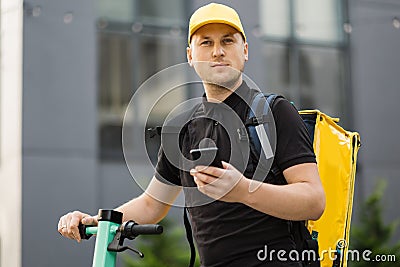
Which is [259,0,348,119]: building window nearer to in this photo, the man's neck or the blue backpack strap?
the man's neck

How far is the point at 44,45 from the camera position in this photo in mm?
11008

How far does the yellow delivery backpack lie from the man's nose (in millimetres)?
463

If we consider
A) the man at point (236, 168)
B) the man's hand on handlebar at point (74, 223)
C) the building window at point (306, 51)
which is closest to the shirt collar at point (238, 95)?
the man at point (236, 168)

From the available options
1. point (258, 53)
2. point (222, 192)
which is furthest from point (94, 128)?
point (222, 192)

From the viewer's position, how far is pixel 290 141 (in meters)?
2.83

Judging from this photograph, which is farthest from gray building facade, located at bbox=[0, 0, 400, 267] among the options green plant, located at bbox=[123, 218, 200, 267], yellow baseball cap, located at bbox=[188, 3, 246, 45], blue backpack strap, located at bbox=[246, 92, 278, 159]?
blue backpack strap, located at bbox=[246, 92, 278, 159]

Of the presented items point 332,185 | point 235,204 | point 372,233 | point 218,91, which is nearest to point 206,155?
point 235,204

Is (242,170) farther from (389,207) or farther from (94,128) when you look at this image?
(389,207)

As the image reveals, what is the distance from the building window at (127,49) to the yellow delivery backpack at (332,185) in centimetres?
835

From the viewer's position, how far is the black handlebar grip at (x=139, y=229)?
2.69 m

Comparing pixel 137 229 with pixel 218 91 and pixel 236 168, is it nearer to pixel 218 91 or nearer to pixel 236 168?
pixel 236 168

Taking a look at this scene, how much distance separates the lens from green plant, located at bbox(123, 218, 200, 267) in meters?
10.7

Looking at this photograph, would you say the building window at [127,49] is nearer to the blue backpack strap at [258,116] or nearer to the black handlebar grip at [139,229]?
the blue backpack strap at [258,116]

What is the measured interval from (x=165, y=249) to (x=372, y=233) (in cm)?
308
